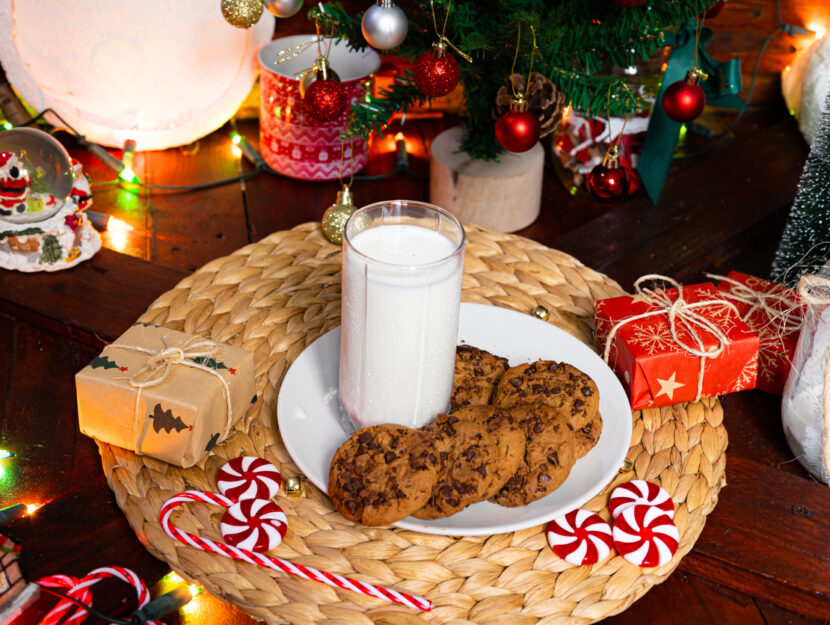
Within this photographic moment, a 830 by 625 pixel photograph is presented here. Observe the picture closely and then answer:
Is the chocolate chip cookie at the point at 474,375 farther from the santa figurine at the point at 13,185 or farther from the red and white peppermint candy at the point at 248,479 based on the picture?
the santa figurine at the point at 13,185

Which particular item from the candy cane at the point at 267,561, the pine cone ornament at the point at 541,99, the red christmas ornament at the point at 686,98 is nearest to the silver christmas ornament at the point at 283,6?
the pine cone ornament at the point at 541,99

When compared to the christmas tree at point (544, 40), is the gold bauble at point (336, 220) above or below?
below

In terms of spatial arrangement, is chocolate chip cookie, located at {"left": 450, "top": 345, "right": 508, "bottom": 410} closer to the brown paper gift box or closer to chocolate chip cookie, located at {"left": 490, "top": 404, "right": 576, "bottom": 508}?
chocolate chip cookie, located at {"left": 490, "top": 404, "right": 576, "bottom": 508}

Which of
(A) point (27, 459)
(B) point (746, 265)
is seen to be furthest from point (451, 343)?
(B) point (746, 265)

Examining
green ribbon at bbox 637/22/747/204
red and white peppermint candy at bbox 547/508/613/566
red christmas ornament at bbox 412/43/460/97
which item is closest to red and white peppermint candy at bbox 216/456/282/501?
red and white peppermint candy at bbox 547/508/613/566

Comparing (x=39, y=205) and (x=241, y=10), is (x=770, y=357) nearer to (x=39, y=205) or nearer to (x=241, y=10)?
(x=241, y=10)

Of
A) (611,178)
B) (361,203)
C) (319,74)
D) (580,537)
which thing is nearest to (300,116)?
(361,203)
